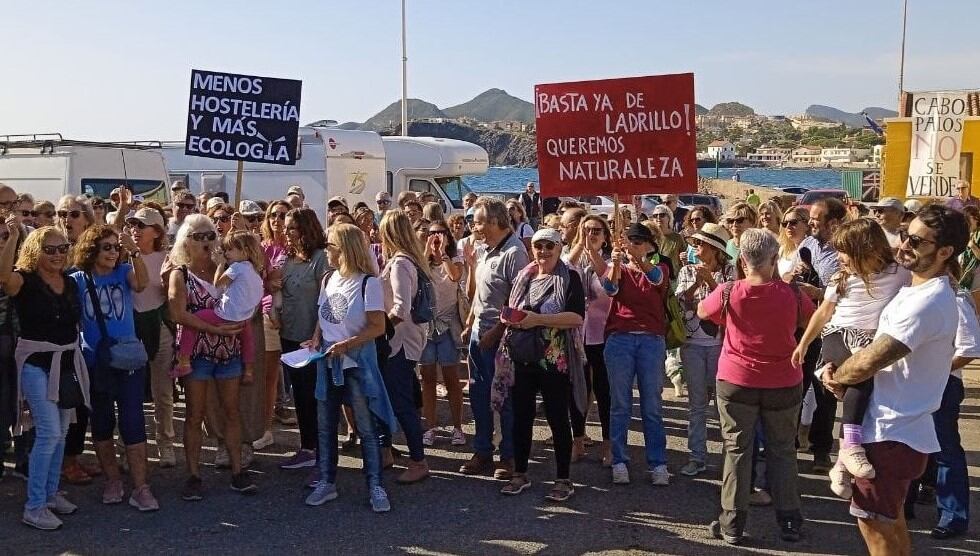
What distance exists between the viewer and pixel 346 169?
60.4 ft

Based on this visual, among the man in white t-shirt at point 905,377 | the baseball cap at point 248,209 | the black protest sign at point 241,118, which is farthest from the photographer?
the black protest sign at point 241,118

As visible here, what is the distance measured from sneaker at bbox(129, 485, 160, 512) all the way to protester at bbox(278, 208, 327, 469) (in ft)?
3.55

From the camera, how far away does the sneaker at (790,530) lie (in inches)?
215

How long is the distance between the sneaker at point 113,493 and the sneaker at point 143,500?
0.47 ft

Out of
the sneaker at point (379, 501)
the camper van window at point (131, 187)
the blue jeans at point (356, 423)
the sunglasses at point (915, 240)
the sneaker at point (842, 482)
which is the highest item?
the camper van window at point (131, 187)

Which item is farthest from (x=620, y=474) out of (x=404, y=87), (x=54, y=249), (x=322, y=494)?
(x=404, y=87)

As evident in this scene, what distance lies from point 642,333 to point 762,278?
4.25 ft

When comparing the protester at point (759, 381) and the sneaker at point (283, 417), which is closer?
the protester at point (759, 381)

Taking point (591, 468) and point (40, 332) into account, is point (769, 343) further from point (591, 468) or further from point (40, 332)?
point (40, 332)

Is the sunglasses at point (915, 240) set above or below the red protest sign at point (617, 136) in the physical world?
below

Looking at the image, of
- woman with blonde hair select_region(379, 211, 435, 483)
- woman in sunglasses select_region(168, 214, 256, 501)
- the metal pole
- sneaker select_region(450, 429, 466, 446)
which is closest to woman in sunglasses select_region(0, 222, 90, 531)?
woman in sunglasses select_region(168, 214, 256, 501)

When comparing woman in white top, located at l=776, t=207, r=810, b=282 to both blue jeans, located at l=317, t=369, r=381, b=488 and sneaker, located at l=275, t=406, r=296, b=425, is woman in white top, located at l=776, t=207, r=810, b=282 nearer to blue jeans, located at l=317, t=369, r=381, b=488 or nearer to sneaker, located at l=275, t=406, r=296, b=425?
blue jeans, located at l=317, t=369, r=381, b=488

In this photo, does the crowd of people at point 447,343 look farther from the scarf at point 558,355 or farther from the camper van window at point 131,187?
the camper van window at point 131,187

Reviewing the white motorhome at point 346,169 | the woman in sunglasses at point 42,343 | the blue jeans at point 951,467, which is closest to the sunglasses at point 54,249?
the woman in sunglasses at point 42,343
